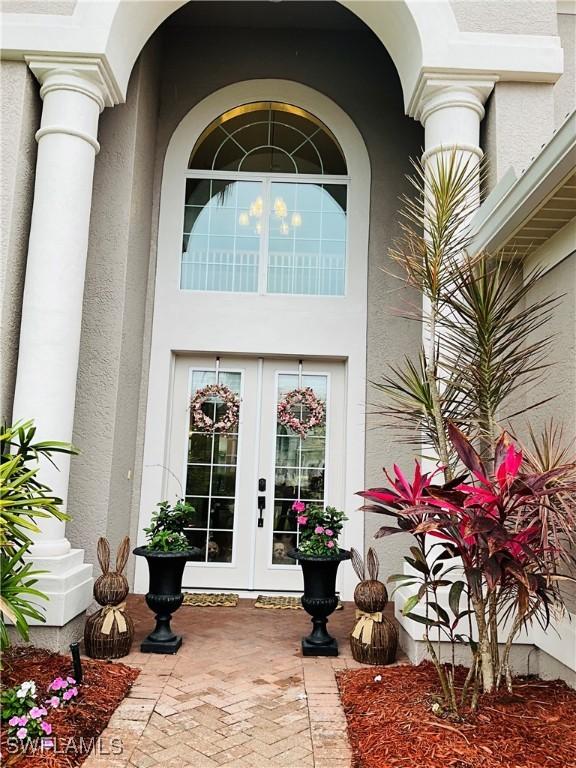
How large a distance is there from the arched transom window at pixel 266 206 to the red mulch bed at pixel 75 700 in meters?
3.94

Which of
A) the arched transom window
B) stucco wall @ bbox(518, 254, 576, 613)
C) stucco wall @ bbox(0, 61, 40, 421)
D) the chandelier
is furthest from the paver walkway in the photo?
the chandelier

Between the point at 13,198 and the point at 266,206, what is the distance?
116 inches

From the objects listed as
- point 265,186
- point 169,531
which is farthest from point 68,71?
point 169,531

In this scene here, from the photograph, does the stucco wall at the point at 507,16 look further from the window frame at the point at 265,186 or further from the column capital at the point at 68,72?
the column capital at the point at 68,72

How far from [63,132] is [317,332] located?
10.1 ft

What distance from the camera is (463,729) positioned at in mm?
2711

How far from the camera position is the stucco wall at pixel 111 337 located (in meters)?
4.91

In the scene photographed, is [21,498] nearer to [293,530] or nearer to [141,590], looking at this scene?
[141,590]

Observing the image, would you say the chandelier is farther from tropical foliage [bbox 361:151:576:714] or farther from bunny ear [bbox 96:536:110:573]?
bunny ear [bbox 96:536:110:573]

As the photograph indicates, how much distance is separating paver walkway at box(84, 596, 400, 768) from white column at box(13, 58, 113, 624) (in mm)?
929

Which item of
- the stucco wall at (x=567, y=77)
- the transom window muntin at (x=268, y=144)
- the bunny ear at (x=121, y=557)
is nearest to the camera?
the bunny ear at (x=121, y=557)

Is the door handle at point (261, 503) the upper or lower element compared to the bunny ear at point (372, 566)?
upper

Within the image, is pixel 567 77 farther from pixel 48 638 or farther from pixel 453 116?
pixel 48 638

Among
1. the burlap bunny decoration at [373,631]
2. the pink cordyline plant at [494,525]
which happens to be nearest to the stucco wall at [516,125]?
the pink cordyline plant at [494,525]
